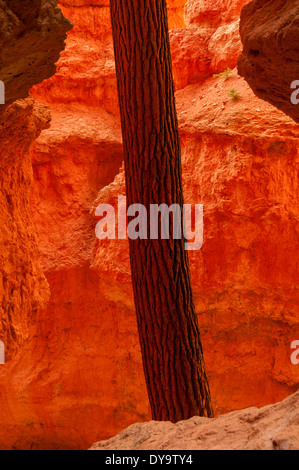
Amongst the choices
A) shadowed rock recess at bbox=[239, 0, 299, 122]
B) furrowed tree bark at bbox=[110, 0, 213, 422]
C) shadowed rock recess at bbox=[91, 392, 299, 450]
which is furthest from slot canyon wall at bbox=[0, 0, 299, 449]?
shadowed rock recess at bbox=[91, 392, 299, 450]

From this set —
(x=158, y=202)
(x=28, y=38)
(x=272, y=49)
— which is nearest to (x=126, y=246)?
(x=158, y=202)

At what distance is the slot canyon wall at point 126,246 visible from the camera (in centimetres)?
549

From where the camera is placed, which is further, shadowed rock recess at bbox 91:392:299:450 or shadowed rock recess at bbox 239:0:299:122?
shadowed rock recess at bbox 239:0:299:122

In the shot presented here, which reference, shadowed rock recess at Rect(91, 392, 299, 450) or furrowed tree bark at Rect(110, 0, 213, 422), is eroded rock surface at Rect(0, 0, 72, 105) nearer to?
shadowed rock recess at Rect(91, 392, 299, 450)

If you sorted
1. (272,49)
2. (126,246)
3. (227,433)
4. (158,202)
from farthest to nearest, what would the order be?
(126,246)
(158,202)
(272,49)
(227,433)

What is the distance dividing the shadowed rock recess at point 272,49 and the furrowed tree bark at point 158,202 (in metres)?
1.46

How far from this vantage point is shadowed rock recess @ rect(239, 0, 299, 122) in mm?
1859

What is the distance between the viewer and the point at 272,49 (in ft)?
6.44

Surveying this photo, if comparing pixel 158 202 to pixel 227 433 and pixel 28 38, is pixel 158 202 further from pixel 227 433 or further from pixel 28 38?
pixel 227 433

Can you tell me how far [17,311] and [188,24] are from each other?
6.15 meters

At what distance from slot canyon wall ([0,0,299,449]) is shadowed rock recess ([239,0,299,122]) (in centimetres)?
312

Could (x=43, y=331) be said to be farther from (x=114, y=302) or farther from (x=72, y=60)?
(x=72, y=60)

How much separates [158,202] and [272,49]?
6.18 feet

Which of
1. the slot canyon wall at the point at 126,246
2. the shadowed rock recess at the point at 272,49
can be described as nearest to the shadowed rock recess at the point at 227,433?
the shadowed rock recess at the point at 272,49
